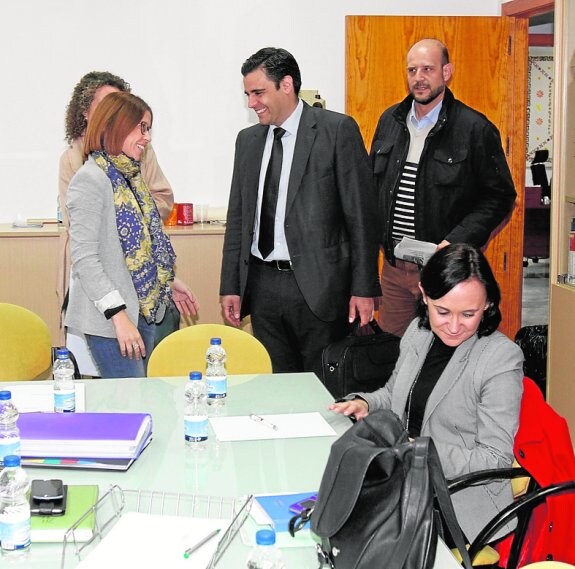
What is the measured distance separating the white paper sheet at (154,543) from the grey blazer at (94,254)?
1.35m

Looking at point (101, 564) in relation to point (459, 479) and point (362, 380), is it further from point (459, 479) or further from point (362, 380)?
point (362, 380)

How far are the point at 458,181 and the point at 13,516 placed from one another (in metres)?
2.90

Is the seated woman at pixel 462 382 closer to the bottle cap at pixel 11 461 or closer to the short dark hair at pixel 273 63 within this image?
the bottle cap at pixel 11 461

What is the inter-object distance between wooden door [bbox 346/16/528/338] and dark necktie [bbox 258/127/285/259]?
6.32 feet

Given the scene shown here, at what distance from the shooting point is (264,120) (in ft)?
11.5

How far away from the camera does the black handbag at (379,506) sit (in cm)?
152

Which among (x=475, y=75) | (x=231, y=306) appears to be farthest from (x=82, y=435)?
(x=475, y=75)

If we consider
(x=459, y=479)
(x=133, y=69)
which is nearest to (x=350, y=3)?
(x=133, y=69)

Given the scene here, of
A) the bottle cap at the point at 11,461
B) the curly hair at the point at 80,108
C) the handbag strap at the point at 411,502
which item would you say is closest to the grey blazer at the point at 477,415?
the handbag strap at the point at 411,502

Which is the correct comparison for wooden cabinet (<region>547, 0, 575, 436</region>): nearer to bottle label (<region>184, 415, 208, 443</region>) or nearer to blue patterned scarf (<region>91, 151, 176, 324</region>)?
blue patterned scarf (<region>91, 151, 176, 324</region>)

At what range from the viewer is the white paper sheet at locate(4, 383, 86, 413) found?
98.3 inches

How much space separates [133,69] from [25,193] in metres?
0.99

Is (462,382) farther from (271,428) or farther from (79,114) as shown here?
(79,114)

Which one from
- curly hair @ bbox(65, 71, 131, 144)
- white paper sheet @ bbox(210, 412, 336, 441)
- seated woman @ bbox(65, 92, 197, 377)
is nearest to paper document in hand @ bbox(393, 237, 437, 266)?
seated woman @ bbox(65, 92, 197, 377)
